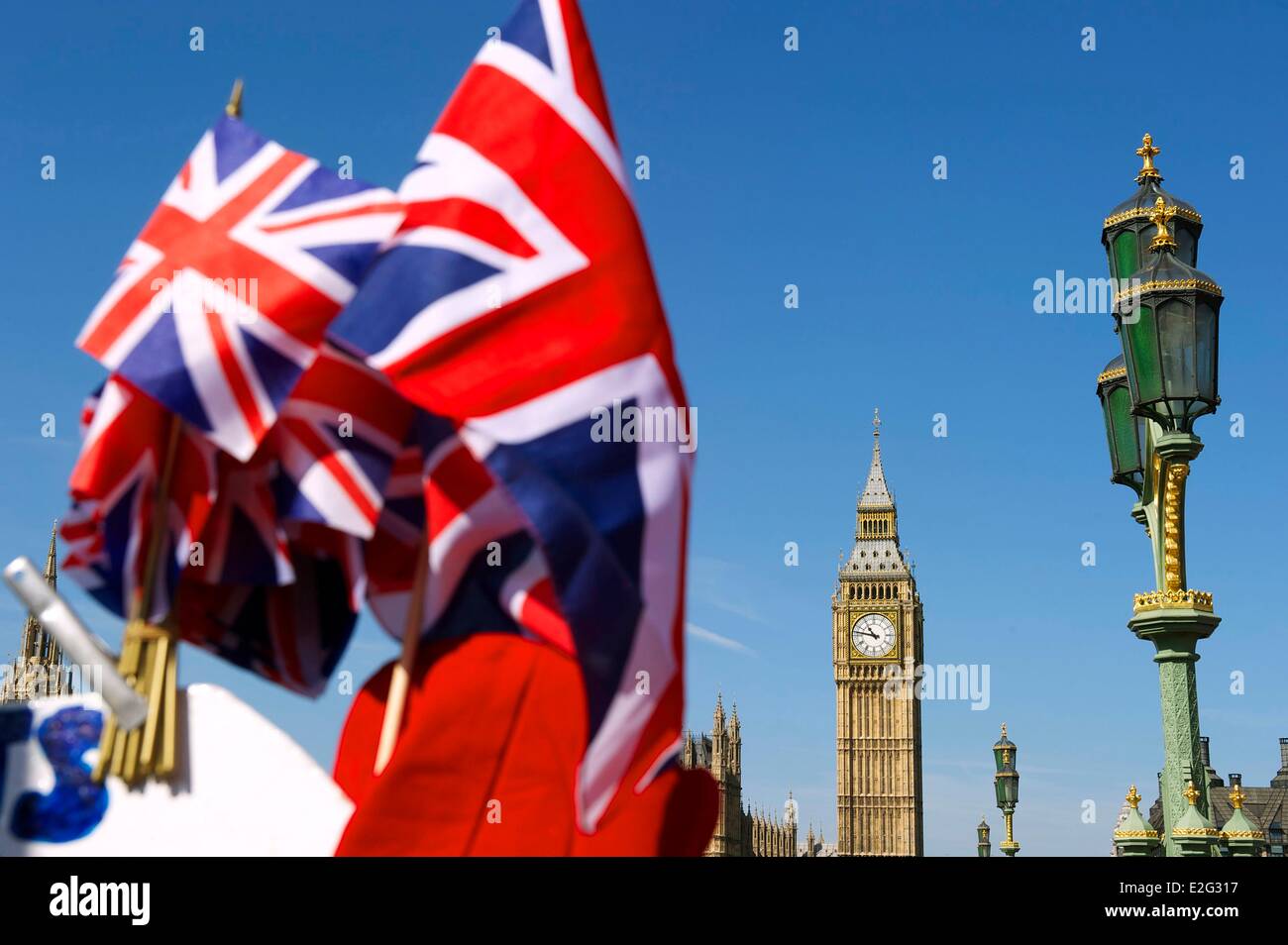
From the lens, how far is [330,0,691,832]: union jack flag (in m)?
9.30

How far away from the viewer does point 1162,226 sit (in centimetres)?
1573

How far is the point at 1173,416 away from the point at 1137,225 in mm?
3292

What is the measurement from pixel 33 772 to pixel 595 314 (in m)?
5.16

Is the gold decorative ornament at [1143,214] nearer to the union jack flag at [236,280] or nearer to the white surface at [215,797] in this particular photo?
the union jack flag at [236,280]

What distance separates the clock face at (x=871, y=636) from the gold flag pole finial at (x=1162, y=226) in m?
99.0

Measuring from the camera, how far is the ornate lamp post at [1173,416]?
14.3m

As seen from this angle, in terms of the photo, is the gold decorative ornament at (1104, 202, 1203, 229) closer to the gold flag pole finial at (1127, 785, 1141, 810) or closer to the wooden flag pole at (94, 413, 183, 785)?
the gold flag pole finial at (1127, 785, 1141, 810)

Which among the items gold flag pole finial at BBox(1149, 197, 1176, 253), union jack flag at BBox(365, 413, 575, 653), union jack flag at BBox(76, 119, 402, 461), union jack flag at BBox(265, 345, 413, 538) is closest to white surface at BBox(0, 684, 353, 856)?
union jack flag at BBox(365, 413, 575, 653)

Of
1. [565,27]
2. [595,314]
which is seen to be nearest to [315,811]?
[595,314]

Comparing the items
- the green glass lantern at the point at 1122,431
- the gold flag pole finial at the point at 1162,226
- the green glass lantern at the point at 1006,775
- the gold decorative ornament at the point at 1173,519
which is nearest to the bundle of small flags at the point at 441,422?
the gold decorative ornament at the point at 1173,519

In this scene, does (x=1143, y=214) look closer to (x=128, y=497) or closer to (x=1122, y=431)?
(x=1122, y=431)

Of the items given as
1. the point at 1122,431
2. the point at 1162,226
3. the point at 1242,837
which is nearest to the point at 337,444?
the point at 1242,837

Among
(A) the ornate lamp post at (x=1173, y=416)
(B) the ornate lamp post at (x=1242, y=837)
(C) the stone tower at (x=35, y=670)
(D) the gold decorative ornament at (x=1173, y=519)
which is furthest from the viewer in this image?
(C) the stone tower at (x=35, y=670)
